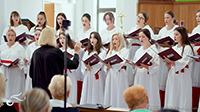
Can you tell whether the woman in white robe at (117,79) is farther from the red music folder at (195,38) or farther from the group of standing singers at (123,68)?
the red music folder at (195,38)

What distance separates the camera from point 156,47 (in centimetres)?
715

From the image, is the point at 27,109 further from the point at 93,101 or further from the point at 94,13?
the point at 94,13

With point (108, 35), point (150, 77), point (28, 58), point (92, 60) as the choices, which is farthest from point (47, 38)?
point (108, 35)

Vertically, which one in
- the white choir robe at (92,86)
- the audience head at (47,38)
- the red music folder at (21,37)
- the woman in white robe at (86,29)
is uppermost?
the woman in white robe at (86,29)

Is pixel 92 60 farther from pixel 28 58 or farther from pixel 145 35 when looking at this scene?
pixel 28 58

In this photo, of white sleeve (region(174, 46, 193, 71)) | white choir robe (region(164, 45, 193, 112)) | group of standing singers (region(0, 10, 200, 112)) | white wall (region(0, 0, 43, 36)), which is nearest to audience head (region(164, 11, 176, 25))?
group of standing singers (region(0, 10, 200, 112))

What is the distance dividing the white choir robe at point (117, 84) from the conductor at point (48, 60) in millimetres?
2278

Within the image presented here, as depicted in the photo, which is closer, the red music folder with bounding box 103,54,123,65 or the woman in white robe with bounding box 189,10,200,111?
the red music folder with bounding box 103,54,123,65

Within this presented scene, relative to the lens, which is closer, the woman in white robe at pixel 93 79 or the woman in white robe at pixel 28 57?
the woman in white robe at pixel 93 79

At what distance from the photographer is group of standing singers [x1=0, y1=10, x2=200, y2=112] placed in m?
6.32

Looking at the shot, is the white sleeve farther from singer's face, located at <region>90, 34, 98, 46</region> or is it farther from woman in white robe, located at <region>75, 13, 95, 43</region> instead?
woman in white robe, located at <region>75, 13, 95, 43</region>

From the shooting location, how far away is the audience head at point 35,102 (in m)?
2.38

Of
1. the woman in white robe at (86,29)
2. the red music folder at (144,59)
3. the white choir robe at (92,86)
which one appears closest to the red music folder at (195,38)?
the red music folder at (144,59)

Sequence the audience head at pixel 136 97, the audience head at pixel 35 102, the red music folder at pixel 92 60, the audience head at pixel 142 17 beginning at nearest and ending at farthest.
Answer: the audience head at pixel 35 102, the audience head at pixel 136 97, the red music folder at pixel 92 60, the audience head at pixel 142 17
